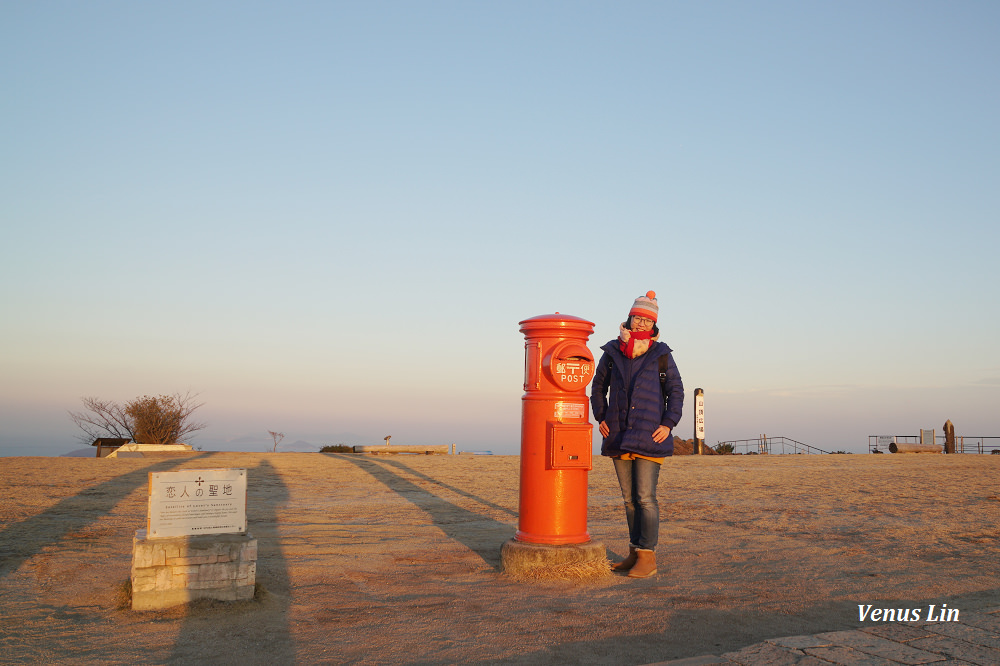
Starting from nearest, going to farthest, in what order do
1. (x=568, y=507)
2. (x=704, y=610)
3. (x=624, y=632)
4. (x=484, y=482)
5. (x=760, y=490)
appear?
(x=624, y=632)
(x=704, y=610)
(x=568, y=507)
(x=760, y=490)
(x=484, y=482)

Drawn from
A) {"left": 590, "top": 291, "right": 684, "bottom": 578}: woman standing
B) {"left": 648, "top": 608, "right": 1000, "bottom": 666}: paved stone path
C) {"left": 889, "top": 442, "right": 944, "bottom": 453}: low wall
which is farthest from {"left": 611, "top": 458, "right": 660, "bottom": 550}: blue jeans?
{"left": 889, "top": 442, "right": 944, "bottom": 453}: low wall

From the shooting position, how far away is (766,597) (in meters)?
5.11

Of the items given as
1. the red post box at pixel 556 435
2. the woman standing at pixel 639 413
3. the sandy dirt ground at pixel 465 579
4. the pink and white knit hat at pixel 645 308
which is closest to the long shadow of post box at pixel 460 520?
the sandy dirt ground at pixel 465 579

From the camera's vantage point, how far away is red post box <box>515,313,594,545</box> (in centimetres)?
586

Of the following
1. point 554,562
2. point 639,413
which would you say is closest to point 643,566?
point 554,562

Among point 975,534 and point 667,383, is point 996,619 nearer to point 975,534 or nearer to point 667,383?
point 667,383

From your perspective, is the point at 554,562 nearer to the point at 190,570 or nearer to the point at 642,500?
the point at 642,500

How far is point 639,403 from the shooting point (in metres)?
5.82

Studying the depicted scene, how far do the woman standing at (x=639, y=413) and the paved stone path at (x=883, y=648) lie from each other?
2.12 m

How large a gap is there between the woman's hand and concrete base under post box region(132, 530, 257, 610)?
302 cm

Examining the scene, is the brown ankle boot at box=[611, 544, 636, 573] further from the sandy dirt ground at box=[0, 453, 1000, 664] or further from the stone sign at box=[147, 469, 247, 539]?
the stone sign at box=[147, 469, 247, 539]

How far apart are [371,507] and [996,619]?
7.39 m

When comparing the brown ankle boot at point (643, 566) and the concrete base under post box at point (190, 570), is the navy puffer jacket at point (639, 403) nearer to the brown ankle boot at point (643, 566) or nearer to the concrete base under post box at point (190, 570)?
the brown ankle boot at point (643, 566)

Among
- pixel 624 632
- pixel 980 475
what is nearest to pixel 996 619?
pixel 624 632
